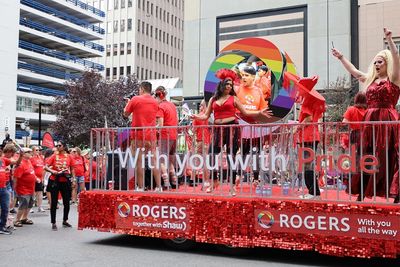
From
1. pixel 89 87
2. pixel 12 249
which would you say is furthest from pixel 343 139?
pixel 89 87

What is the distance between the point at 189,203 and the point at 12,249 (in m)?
2.91

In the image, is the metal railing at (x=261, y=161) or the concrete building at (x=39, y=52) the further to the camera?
the concrete building at (x=39, y=52)

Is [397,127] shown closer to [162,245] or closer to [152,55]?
[162,245]

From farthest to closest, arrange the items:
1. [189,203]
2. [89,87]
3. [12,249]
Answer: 1. [89,87]
2. [12,249]
3. [189,203]

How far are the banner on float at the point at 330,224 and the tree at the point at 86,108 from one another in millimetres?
31688

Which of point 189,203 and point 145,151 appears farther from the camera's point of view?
point 145,151

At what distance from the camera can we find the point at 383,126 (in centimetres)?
646

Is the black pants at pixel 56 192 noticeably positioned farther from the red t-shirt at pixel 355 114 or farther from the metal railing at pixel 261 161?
the red t-shirt at pixel 355 114

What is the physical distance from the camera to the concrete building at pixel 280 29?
1241 inches

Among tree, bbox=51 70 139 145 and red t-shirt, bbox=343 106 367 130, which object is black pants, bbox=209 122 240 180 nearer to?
red t-shirt, bbox=343 106 367 130

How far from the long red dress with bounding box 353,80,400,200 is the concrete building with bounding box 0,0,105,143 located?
Result: 4862 centimetres

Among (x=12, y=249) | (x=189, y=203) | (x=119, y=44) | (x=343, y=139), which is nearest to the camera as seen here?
(x=343, y=139)

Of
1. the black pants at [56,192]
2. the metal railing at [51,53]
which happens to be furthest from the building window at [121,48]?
the black pants at [56,192]

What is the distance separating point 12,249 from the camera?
786 centimetres
